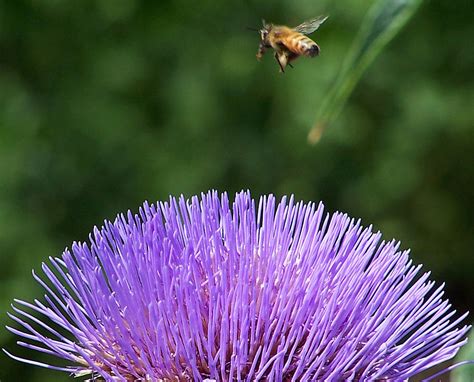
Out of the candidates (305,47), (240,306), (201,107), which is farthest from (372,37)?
(201,107)

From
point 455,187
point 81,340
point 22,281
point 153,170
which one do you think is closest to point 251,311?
point 81,340

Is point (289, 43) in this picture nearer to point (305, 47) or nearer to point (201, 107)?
point (305, 47)

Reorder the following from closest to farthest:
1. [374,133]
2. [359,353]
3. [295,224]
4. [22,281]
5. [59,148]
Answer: [359,353]
[295,224]
[22,281]
[59,148]
[374,133]

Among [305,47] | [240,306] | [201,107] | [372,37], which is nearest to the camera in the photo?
[372,37]

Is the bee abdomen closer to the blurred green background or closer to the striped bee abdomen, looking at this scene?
the striped bee abdomen

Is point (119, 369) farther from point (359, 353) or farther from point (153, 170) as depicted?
point (153, 170)

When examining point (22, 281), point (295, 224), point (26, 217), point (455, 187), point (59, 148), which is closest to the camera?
point (295, 224)
